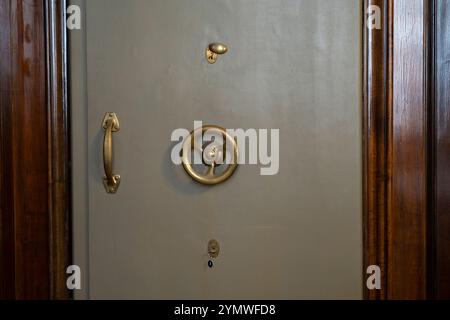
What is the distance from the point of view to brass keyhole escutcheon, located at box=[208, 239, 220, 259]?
0.76m


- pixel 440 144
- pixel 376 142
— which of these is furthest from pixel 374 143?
pixel 440 144

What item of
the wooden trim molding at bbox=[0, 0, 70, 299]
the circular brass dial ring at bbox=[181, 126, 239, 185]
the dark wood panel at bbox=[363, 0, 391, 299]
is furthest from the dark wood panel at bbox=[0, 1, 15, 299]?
the dark wood panel at bbox=[363, 0, 391, 299]

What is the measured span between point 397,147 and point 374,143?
4 centimetres

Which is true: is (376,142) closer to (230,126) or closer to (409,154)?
(409,154)

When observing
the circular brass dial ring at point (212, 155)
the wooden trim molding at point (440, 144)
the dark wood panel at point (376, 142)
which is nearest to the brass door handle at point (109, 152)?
the circular brass dial ring at point (212, 155)

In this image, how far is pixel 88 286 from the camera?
2.54ft

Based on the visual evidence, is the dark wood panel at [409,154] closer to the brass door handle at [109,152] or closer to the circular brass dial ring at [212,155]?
the circular brass dial ring at [212,155]

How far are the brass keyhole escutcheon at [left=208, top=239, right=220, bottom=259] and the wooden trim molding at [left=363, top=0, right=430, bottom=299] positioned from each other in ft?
0.95

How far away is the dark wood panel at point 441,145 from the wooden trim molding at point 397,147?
0.06ft

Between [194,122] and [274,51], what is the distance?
21 centimetres

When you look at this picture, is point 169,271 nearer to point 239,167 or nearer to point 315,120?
point 239,167

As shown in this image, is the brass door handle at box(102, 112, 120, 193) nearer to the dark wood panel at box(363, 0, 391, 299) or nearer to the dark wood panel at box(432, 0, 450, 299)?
the dark wood panel at box(363, 0, 391, 299)
